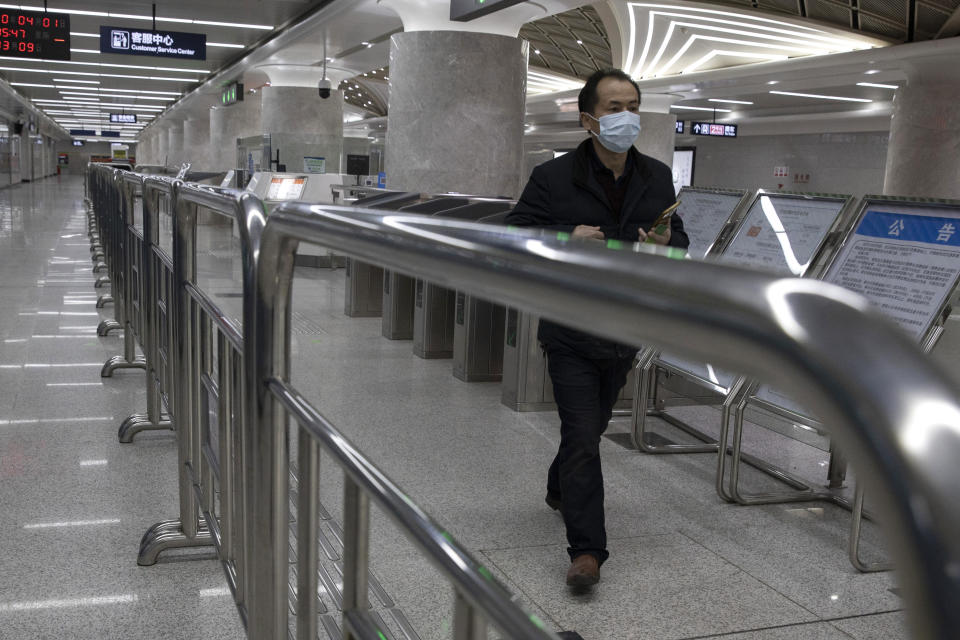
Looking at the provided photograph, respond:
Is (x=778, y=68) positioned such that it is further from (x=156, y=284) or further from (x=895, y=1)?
(x=156, y=284)

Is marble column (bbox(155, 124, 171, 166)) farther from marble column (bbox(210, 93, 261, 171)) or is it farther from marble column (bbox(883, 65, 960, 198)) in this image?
marble column (bbox(883, 65, 960, 198))

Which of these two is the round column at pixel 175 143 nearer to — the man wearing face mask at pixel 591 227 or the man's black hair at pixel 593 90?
the man's black hair at pixel 593 90

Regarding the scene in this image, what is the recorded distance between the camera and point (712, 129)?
24781mm

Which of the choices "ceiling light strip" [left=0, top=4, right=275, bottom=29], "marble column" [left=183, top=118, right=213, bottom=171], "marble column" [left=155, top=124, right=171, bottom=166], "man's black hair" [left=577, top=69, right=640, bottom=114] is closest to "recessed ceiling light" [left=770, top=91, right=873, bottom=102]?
"ceiling light strip" [left=0, top=4, right=275, bottom=29]

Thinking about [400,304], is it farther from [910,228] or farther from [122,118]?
[122,118]

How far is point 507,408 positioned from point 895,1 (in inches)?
400

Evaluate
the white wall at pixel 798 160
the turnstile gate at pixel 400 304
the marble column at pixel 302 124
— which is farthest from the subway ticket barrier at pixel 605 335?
the white wall at pixel 798 160

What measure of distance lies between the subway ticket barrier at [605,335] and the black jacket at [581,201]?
1.48 m

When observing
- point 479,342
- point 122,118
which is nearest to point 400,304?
point 479,342

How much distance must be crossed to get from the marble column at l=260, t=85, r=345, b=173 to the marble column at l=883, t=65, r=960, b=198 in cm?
1041

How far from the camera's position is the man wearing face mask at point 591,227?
107 inches

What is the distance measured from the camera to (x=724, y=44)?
16.2 m

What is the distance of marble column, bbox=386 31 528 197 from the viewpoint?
9781mm

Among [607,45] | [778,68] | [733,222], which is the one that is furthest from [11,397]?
[607,45]
